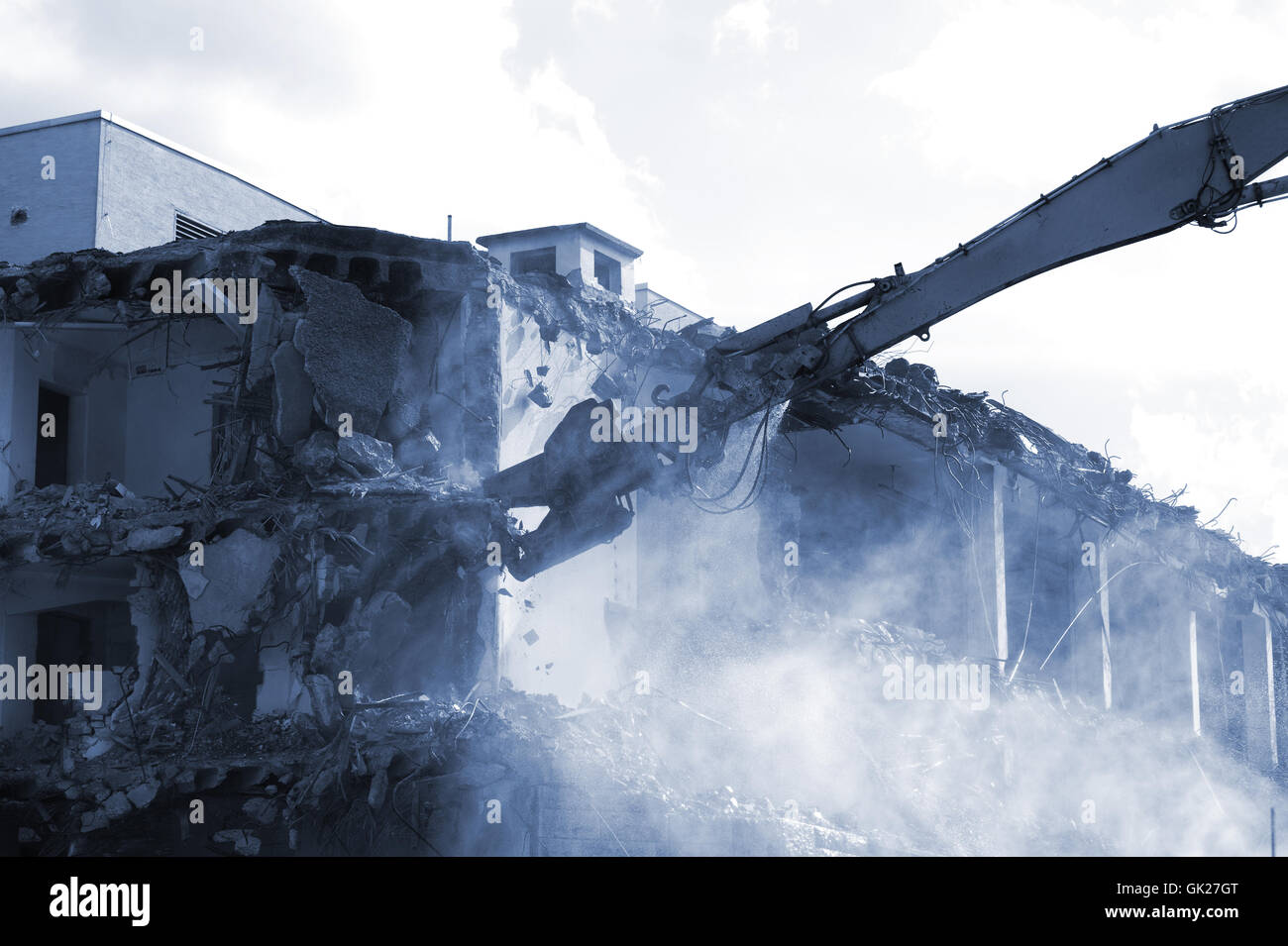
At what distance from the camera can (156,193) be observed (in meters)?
22.2

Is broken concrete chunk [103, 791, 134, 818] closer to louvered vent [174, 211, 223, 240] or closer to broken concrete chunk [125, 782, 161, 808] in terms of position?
broken concrete chunk [125, 782, 161, 808]

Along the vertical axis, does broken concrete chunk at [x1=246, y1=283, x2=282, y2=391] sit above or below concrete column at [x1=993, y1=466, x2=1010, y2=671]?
above

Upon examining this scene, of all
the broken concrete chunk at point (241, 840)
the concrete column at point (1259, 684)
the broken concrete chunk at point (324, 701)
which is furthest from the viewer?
the concrete column at point (1259, 684)

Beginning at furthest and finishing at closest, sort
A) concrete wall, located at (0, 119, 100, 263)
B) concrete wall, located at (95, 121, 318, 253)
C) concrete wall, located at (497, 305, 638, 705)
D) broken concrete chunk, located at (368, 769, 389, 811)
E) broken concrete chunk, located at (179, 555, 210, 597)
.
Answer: concrete wall, located at (95, 121, 318, 253)
concrete wall, located at (0, 119, 100, 263)
concrete wall, located at (497, 305, 638, 705)
broken concrete chunk, located at (179, 555, 210, 597)
broken concrete chunk, located at (368, 769, 389, 811)

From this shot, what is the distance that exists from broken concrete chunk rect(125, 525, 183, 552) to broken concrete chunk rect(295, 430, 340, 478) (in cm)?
146

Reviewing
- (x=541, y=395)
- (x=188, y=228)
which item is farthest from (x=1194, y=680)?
(x=188, y=228)

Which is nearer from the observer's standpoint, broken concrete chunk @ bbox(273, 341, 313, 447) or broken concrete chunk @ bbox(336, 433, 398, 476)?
broken concrete chunk @ bbox(336, 433, 398, 476)

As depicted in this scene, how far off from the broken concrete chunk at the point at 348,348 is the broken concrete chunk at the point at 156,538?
192cm

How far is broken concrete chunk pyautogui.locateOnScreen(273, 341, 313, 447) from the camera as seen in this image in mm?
12648

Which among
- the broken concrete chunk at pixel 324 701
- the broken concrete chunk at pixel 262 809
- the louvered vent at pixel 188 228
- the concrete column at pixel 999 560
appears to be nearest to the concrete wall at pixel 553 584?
the broken concrete chunk at pixel 324 701

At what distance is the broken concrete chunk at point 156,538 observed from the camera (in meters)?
12.5

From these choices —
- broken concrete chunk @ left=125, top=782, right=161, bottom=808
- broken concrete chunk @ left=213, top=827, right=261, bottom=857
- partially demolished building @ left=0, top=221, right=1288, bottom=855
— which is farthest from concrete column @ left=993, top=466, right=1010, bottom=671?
broken concrete chunk @ left=125, top=782, right=161, bottom=808

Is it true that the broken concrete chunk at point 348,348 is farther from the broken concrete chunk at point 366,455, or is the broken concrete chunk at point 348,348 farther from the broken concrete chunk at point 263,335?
the broken concrete chunk at point 263,335
